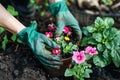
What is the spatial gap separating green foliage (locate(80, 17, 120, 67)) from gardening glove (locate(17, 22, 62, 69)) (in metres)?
0.33

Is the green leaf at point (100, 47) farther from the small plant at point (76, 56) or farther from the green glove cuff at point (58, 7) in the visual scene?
the green glove cuff at point (58, 7)

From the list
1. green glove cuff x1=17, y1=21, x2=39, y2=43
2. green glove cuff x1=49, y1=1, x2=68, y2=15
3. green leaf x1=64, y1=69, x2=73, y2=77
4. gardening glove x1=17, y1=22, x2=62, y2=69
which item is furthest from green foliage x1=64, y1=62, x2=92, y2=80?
green glove cuff x1=49, y1=1, x2=68, y2=15

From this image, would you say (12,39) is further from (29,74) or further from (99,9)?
(99,9)

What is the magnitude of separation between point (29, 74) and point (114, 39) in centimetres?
75

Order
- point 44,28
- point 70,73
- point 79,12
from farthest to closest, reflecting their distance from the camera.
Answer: point 79,12 < point 44,28 < point 70,73

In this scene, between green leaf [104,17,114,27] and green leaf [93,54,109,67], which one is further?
green leaf [104,17,114,27]

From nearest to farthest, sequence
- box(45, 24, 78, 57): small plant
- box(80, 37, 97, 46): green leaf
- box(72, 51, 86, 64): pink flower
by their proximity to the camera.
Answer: box(72, 51, 86, 64): pink flower
box(45, 24, 78, 57): small plant
box(80, 37, 97, 46): green leaf

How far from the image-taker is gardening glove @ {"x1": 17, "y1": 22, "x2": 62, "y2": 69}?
2.38 m

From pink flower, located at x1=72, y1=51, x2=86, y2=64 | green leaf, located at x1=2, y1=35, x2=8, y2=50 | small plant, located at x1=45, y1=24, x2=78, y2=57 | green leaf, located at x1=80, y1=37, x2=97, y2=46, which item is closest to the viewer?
pink flower, located at x1=72, y1=51, x2=86, y2=64

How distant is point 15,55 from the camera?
9.01ft

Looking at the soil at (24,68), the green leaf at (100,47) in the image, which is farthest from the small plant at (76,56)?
the soil at (24,68)

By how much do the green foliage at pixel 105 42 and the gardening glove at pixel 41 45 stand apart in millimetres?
330

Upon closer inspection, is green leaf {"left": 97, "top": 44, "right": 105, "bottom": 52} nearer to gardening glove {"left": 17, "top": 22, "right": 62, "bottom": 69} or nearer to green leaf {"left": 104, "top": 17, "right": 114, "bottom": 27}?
green leaf {"left": 104, "top": 17, "right": 114, "bottom": 27}

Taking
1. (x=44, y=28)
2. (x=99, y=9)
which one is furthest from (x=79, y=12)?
(x=44, y=28)
